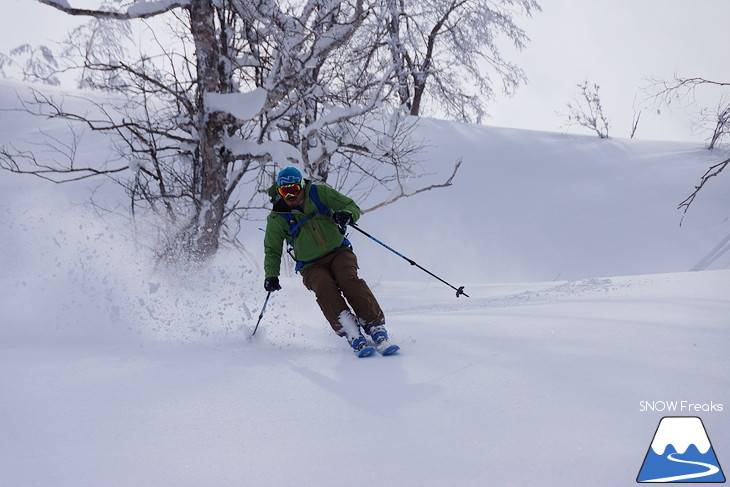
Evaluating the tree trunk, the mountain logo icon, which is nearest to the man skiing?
the mountain logo icon

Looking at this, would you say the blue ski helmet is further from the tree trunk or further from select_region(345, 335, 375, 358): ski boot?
the tree trunk

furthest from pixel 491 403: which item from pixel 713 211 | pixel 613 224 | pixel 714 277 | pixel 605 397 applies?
pixel 713 211

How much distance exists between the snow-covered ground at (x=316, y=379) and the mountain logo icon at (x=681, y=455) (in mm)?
41

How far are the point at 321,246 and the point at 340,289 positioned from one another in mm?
347

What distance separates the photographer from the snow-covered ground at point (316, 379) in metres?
1.82

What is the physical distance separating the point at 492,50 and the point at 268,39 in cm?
1199

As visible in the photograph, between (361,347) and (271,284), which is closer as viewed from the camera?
(361,347)

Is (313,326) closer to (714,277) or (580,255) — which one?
(714,277)

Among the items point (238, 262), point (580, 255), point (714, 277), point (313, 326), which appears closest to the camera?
point (313, 326)

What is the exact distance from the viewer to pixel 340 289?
4023 millimetres

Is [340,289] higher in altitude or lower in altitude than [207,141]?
lower

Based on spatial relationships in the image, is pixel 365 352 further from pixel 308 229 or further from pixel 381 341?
pixel 308 229

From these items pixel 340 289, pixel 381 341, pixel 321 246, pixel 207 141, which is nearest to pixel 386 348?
pixel 381 341

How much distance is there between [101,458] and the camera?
73.8 inches
